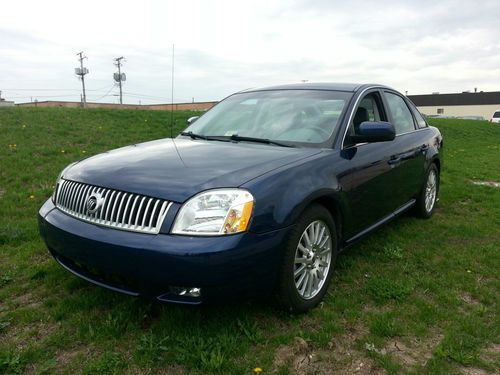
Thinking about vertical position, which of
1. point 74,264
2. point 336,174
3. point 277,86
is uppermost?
point 277,86

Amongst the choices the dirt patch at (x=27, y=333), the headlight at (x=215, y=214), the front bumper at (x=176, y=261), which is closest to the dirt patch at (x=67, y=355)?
the dirt patch at (x=27, y=333)

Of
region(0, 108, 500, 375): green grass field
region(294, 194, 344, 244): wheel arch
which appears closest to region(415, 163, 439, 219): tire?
region(0, 108, 500, 375): green grass field

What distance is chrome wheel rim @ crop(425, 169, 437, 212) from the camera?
5137 millimetres

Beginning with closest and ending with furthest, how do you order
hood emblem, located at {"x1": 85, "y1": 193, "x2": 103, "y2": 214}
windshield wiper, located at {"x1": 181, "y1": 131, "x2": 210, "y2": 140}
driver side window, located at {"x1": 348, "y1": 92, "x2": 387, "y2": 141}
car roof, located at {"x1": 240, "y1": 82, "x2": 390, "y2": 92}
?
hood emblem, located at {"x1": 85, "y1": 193, "x2": 103, "y2": 214}, driver side window, located at {"x1": 348, "y1": 92, "x2": 387, "y2": 141}, windshield wiper, located at {"x1": 181, "y1": 131, "x2": 210, "y2": 140}, car roof, located at {"x1": 240, "y1": 82, "x2": 390, "y2": 92}

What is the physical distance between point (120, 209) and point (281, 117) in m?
1.67

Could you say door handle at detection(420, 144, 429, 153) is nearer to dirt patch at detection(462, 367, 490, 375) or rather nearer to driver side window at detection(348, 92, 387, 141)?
driver side window at detection(348, 92, 387, 141)

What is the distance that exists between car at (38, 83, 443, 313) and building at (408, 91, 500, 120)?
187ft

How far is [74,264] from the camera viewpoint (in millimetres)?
2799

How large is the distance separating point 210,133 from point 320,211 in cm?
137

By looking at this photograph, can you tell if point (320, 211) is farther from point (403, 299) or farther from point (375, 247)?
point (375, 247)

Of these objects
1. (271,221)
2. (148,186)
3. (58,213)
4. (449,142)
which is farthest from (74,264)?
(449,142)

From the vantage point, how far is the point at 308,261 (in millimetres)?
2822

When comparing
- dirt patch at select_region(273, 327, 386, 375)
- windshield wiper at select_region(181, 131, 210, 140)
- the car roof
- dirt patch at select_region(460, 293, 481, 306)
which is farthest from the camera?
the car roof

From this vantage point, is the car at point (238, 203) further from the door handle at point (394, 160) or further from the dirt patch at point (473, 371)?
the dirt patch at point (473, 371)
